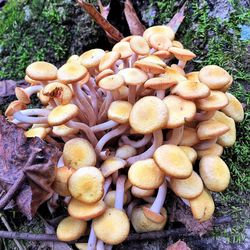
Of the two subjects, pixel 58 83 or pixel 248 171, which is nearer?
pixel 58 83

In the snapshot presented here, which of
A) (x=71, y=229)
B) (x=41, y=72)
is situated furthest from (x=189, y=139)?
(x=41, y=72)

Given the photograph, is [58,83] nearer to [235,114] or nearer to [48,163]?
[48,163]

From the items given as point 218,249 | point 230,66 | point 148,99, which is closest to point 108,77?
point 148,99

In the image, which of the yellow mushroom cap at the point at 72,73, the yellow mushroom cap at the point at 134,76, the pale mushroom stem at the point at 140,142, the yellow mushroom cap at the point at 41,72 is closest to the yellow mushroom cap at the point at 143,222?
the pale mushroom stem at the point at 140,142

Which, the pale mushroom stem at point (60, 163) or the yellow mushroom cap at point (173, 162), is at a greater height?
the yellow mushroom cap at point (173, 162)

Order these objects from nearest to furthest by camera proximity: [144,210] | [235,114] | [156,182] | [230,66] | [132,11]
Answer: [156,182]
[144,210]
[235,114]
[230,66]
[132,11]

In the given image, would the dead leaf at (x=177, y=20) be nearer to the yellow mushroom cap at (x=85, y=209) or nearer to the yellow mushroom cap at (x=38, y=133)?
the yellow mushroom cap at (x=38, y=133)

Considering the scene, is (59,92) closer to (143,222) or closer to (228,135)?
(143,222)
